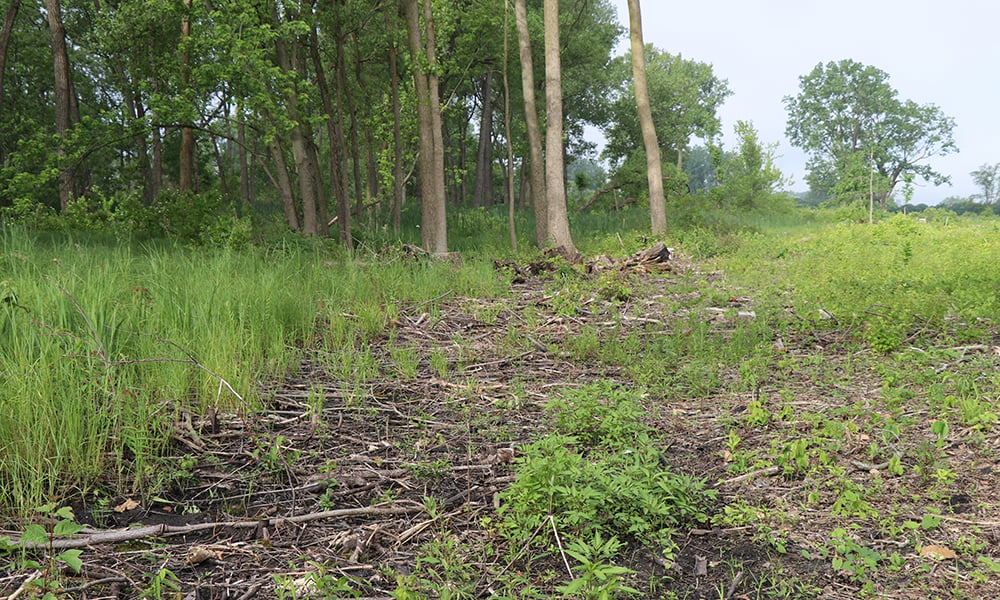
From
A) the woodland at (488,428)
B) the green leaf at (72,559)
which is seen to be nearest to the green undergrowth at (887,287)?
the woodland at (488,428)

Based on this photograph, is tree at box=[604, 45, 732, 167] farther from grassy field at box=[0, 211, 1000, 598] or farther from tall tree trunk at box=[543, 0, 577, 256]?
A: grassy field at box=[0, 211, 1000, 598]

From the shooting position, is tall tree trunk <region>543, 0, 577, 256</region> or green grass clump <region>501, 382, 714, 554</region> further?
tall tree trunk <region>543, 0, 577, 256</region>

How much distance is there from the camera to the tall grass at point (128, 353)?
8.82 ft

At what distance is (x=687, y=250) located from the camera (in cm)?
1262

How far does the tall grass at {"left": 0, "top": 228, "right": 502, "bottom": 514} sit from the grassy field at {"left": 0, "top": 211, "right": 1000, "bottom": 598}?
0.06 ft

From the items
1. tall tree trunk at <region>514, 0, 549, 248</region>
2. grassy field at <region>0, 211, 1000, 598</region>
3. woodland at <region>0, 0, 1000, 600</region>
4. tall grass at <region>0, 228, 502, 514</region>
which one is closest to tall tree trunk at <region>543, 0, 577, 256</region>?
tall tree trunk at <region>514, 0, 549, 248</region>

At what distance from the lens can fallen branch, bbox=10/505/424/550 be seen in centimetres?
226

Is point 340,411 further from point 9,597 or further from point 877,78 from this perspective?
point 877,78

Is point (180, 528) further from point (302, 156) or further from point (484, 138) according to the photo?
point (484, 138)

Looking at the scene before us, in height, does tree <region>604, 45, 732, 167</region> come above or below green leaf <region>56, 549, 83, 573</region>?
above

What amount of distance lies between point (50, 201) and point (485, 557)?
27259 mm

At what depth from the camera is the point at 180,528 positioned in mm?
2465

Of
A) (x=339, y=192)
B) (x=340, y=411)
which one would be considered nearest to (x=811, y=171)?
(x=339, y=192)

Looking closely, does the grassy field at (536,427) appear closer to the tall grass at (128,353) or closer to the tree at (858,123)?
the tall grass at (128,353)
